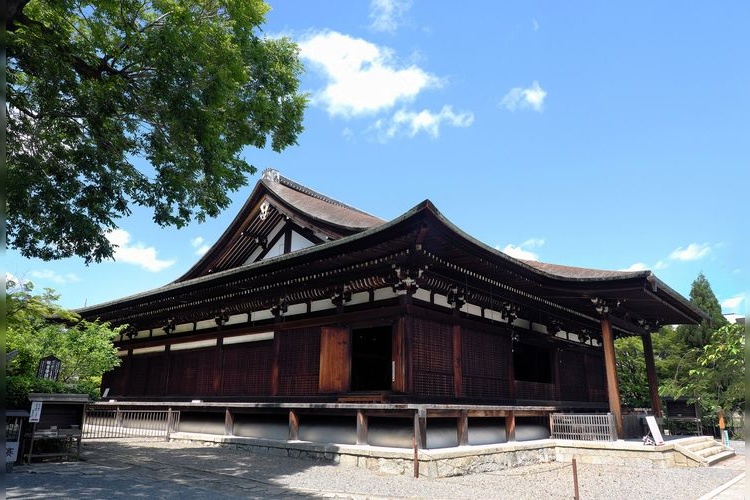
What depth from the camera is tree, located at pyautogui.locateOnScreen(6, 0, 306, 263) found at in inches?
309

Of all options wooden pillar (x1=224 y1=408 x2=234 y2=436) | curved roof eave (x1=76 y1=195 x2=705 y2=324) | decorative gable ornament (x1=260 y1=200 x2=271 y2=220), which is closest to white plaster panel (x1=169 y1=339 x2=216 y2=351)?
curved roof eave (x1=76 y1=195 x2=705 y2=324)

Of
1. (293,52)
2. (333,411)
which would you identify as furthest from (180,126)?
(333,411)

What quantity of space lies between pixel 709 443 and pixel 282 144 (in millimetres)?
15168

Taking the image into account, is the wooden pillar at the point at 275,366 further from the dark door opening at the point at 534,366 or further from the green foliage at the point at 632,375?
the green foliage at the point at 632,375

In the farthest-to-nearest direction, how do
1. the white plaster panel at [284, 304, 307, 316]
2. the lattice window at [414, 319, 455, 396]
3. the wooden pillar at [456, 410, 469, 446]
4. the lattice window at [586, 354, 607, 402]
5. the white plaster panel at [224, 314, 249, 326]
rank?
1. the lattice window at [586, 354, 607, 402]
2. the white plaster panel at [224, 314, 249, 326]
3. the white plaster panel at [284, 304, 307, 316]
4. the lattice window at [414, 319, 455, 396]
5. the wooden pillar at [456, 410, 469, 446]

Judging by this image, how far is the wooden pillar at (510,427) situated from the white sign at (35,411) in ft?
32.7

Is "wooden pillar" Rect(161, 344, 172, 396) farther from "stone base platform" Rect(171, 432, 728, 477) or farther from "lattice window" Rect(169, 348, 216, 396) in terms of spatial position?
"stone base platform" Rect(171, 432, 728, 477)

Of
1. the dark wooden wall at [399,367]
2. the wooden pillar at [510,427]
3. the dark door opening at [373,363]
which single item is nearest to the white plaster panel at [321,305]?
the dark wooden wall at [399,367]

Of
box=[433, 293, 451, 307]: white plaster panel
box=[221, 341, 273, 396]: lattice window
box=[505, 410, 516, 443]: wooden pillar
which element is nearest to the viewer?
box=[505, 410, 516, 443]: wooden pillar

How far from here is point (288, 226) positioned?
1498 cm

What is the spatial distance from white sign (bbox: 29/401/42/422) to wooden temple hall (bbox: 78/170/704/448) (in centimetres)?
455

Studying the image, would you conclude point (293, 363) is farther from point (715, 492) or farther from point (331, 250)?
point (715, 492)

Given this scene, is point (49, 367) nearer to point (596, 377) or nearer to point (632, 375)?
point (596, 377)

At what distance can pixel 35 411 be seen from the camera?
8945 mm
